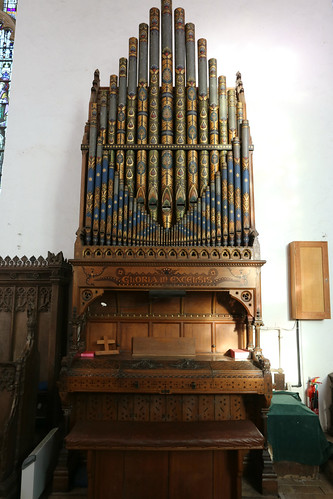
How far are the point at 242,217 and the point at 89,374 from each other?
8.45 feet

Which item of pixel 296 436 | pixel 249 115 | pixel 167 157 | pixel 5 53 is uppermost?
pixel 5 53

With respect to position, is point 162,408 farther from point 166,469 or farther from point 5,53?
point 5,53

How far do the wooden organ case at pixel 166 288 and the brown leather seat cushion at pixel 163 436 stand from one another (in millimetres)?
13

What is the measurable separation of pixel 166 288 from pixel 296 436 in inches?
94.1

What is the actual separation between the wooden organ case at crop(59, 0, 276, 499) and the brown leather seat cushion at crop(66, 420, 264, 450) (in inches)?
0.5

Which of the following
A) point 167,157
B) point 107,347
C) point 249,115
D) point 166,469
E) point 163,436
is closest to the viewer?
point 163,436

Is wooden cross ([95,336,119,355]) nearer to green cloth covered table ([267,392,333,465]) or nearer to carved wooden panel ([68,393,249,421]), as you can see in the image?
carved wooden panel ([68,393,249,421])

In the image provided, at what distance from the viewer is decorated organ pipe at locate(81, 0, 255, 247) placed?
14.5 ft

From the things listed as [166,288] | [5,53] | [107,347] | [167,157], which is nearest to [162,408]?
[107,347]

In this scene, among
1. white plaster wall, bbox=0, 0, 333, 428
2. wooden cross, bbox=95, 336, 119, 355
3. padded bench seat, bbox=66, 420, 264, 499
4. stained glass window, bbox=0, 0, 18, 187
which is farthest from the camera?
stained glass window, bbox=0, 0, 18, 187

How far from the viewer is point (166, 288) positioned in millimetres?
4348

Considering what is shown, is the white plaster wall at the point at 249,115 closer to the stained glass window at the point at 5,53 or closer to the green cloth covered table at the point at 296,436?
the stained glass window at the point at 5,53

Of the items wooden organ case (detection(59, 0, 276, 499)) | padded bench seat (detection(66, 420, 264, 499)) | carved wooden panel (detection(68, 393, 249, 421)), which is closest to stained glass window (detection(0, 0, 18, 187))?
wooden organ case (detection(59, 0, 276, 499))

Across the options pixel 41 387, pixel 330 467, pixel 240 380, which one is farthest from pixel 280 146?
pixel 41 387
